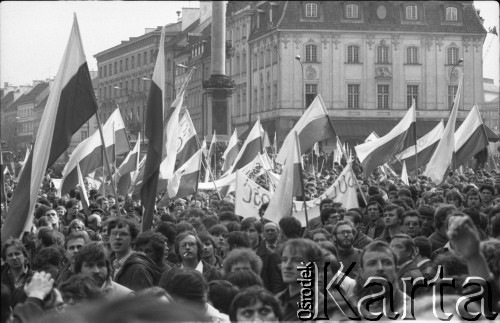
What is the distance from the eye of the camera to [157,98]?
36.7 feet

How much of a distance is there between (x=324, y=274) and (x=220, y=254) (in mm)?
3439

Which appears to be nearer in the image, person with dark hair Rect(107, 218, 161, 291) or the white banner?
person with dark hair Rect(107, 218, 161, 291)

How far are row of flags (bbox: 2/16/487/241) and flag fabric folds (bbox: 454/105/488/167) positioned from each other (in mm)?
17

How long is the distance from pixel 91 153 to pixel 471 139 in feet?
21.2

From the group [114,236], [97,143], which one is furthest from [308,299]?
[97,143]

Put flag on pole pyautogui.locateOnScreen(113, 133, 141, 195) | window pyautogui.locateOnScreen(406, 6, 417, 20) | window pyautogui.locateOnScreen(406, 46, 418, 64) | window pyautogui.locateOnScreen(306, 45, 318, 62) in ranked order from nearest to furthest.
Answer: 1. flag on pole pyautogui.locateOnScreen(113, 133, 141, 195)
2. window pyautogui.locateOnScreen(306, 45, 318, 62)
3. window pyautogui.locateOnScreen(406, 6, 417, 20)
4. window pyautogui.locateOnScreen(406, 46, 418, 64)

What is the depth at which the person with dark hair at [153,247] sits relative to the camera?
7.59 metres

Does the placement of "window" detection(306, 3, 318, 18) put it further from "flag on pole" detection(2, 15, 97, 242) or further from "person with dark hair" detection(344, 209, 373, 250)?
Result: "flag on pole" detection(2, 15, 97, 242)

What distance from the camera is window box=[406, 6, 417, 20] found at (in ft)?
232

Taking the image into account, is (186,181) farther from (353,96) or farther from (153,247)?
(353,96)

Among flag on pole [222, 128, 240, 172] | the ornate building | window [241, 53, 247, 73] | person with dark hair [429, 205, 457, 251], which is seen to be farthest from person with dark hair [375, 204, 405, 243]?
window [241, 53, 247, 73]

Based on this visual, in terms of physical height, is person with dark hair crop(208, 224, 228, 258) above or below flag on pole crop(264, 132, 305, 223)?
below

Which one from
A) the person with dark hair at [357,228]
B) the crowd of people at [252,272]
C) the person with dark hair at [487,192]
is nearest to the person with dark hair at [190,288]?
the crowd of people at [252,272]

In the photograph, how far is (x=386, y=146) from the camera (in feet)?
64.6
